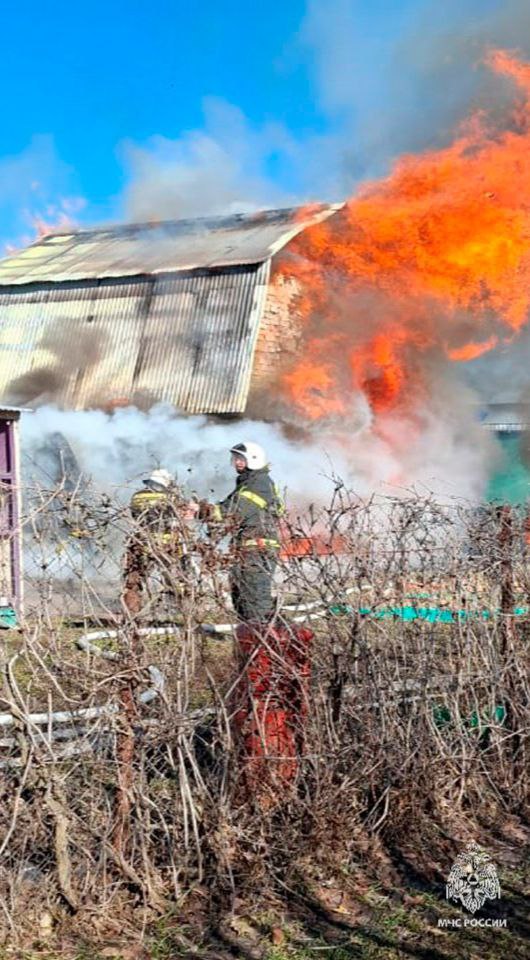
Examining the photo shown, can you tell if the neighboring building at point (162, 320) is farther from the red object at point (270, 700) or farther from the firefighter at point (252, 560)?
the red object at point (270, 700)

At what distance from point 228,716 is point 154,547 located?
39.6 inches

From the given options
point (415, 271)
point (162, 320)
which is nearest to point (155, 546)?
point (415, 271)

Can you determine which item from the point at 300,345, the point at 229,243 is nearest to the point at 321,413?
the point at 300,345

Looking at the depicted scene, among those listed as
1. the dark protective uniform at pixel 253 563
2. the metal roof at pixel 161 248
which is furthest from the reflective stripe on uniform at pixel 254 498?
the metal roof at pixel 161 248

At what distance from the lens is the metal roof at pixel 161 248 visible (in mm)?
23406

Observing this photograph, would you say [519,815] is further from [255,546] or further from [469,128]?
[469,128]

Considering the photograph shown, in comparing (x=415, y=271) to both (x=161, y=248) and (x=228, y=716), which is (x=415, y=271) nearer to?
(x=161, y=248)

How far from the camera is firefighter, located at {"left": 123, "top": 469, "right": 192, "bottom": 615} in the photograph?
4.67m

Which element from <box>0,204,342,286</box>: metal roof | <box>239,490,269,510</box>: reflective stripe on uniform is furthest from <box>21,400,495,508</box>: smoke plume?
<box>239,490,269,510</box>: reflective stripe on uniform

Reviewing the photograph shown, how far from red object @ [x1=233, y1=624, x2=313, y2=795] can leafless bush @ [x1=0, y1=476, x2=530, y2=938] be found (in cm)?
8

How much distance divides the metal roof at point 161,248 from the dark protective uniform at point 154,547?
18.3 meters

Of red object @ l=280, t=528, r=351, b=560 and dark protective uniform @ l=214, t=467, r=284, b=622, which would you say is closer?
dark protective uniform @ l=214, t=467, r=284, b=622

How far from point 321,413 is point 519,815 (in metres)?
17.0

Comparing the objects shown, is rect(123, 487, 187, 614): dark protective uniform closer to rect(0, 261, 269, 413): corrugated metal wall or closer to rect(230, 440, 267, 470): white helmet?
rect(230, 440, 267, 470): white helmet
